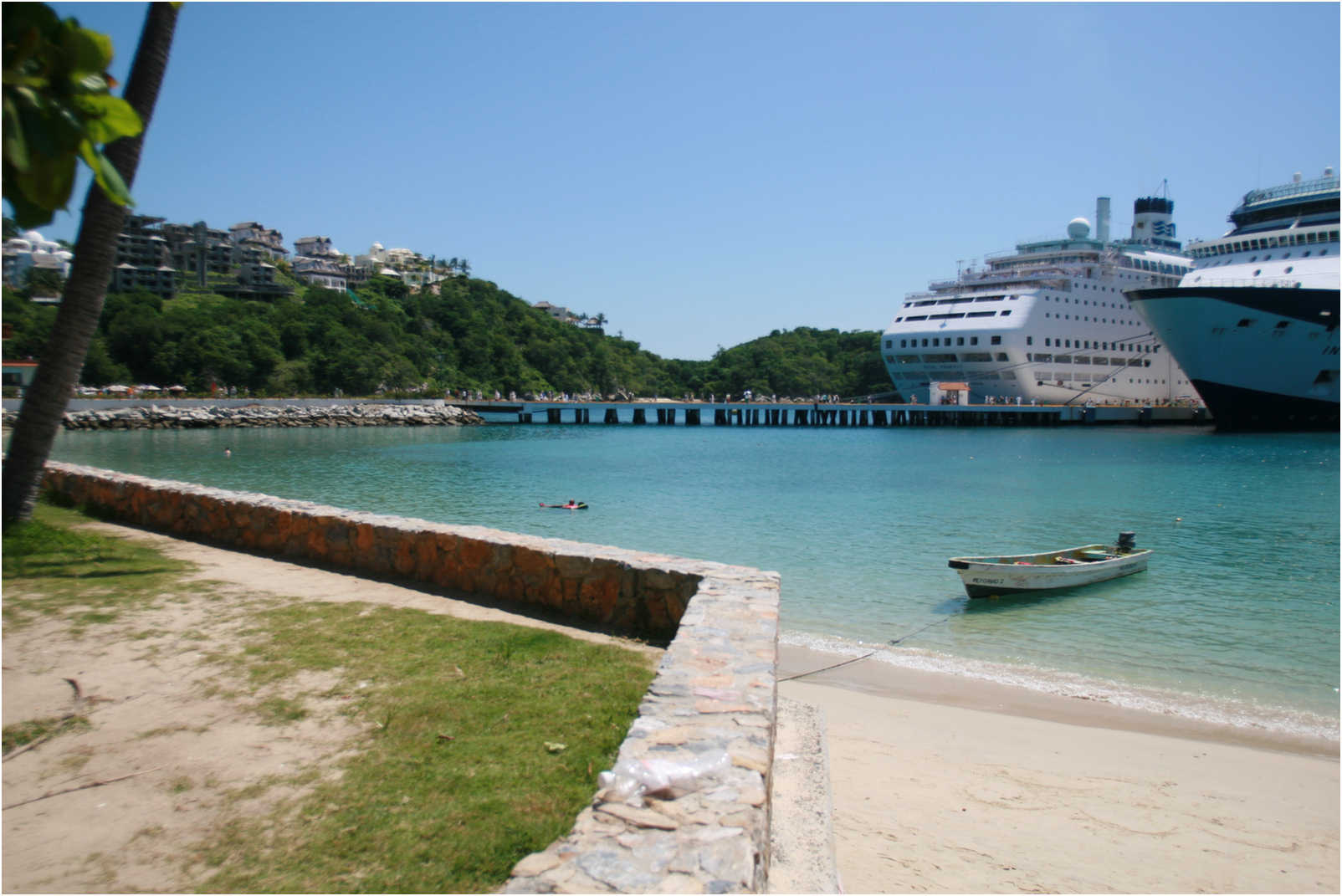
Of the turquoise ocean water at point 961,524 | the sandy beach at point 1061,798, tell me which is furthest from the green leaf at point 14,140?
the turquoise ocean water at point 961,524

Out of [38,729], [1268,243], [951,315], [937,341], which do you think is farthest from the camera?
[937,341]

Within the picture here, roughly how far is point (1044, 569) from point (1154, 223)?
76.0 meters

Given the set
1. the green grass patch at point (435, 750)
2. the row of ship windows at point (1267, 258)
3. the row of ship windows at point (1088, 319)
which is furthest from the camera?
the row of ship windows at point (1088, 319)

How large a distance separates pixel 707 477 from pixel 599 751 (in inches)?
960

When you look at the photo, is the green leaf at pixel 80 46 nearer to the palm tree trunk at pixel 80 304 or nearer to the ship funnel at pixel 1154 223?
the palm tree trunk at pixel 80 304

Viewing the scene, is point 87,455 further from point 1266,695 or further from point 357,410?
point 1266,695

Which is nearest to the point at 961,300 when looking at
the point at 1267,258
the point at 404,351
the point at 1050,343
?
the point at 1050,343

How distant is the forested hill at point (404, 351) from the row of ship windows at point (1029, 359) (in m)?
30.1

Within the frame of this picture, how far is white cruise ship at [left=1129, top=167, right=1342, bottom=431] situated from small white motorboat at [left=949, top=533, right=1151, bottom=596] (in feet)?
117

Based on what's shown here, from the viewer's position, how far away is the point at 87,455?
27.7 meters

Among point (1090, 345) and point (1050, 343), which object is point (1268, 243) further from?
point (1090, 345)

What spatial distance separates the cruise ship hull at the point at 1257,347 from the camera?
39.1 m

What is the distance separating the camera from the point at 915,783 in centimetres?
495

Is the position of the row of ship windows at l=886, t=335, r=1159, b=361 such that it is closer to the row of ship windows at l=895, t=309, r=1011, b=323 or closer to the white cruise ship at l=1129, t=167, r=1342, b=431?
the row of ship windows at l=895, t=309, r=1011, b=323
